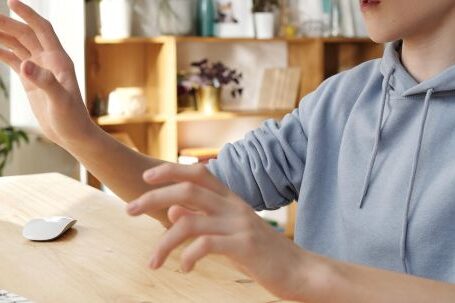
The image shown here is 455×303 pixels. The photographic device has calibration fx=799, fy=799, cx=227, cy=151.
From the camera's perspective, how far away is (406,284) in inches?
33.9

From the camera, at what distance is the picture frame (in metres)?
4.04

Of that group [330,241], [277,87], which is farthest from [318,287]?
[277,87]

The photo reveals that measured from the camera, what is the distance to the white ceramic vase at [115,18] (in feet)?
12.0

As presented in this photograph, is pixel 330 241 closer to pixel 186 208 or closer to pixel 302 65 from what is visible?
pixel 186 208

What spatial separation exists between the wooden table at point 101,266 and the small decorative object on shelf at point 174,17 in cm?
239

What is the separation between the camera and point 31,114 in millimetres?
3654

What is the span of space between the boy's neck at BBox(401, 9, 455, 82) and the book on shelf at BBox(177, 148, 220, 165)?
261 cm

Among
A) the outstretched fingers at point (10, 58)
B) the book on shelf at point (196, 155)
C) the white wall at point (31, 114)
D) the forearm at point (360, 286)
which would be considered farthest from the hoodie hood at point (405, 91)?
the book on shelf at point (196, 155)

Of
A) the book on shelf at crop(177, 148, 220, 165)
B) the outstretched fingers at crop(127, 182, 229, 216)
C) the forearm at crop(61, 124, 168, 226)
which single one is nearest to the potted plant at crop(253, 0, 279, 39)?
the book on shelf at crop(177, 148, 220, 165)

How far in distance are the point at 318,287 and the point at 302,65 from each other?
3711 millimetres

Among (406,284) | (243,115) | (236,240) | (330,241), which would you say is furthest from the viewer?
(243,115)

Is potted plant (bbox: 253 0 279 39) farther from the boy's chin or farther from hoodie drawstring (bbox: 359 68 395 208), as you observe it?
the boy's chin

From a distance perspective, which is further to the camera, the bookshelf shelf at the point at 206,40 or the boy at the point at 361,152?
the bookshelf shelf at the point at 206,40

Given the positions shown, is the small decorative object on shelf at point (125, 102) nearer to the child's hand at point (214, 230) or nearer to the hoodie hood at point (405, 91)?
the hoodie hood at point (405, 91)
